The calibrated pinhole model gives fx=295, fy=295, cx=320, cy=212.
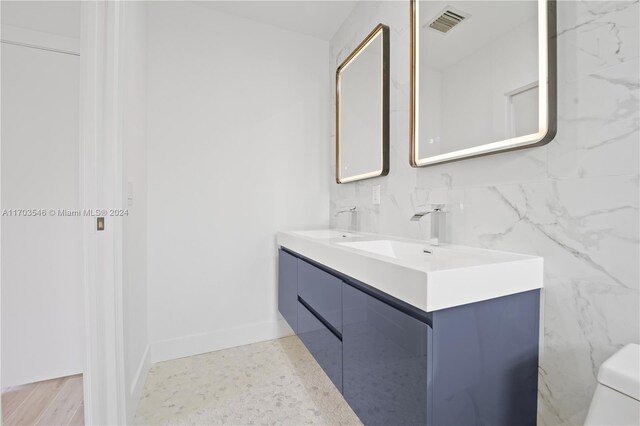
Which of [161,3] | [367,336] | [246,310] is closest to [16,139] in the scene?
[161,3]

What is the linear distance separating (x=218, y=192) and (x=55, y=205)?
89 centimetres

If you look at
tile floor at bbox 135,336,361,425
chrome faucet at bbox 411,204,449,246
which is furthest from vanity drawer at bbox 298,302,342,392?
chrome faucet at bbox 411,204,449,246

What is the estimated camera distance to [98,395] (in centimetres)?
117

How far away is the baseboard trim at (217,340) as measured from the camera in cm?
198

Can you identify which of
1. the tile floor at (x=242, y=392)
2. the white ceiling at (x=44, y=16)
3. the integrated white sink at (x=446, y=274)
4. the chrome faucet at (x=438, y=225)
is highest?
the white ceiling at (x=44, y=16)

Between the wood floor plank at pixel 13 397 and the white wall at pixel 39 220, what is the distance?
36 millimetres

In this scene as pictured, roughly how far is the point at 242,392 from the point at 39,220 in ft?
4.87

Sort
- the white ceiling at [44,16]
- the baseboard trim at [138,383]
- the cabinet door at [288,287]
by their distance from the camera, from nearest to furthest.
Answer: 1. the baseboard trim at [138,383]
2. the white ceiling at [44,16]
3. the cabinet door at [288,287]

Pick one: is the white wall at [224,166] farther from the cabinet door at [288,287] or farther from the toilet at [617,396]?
the toilet at [617,396]

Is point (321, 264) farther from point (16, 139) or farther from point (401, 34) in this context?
point (16, 139)

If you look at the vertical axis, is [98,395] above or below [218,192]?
below

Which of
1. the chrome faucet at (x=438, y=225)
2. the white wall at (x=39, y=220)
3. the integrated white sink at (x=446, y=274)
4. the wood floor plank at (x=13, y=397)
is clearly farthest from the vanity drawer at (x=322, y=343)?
the wood floor plank at (x=13, y=397)
